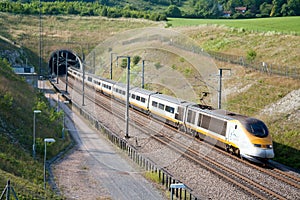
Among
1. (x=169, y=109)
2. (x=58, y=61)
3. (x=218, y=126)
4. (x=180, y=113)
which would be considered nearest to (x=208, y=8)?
(x=58, y=61)

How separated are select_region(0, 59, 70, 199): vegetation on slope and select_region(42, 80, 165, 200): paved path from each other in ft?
3.71

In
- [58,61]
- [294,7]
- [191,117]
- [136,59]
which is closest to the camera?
[191,117]

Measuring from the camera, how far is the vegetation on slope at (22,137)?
17609 mm

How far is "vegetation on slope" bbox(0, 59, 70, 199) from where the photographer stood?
17609mm

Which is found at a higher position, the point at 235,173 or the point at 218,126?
the point at 218,126

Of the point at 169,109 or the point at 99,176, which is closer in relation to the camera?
the point at 99,176

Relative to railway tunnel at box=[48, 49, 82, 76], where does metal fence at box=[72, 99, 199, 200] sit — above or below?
below

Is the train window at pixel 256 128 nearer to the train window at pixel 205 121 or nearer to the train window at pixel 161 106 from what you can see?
the train window at pixel 205 121

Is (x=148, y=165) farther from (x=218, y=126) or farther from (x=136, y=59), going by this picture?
(x=136, y=59)

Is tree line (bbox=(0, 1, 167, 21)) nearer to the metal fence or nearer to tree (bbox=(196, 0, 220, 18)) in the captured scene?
tree (bbox=(196, 0, 220, 18))

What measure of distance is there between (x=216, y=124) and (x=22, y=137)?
37.8ft

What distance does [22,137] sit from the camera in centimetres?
2583

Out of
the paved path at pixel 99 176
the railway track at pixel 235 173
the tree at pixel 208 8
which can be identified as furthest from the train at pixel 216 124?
the tree at pixel 208 8

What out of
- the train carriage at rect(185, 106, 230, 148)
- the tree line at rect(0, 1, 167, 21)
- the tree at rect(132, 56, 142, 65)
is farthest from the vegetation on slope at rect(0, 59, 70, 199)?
the tree line at rect(0, 1, 167, 21)
